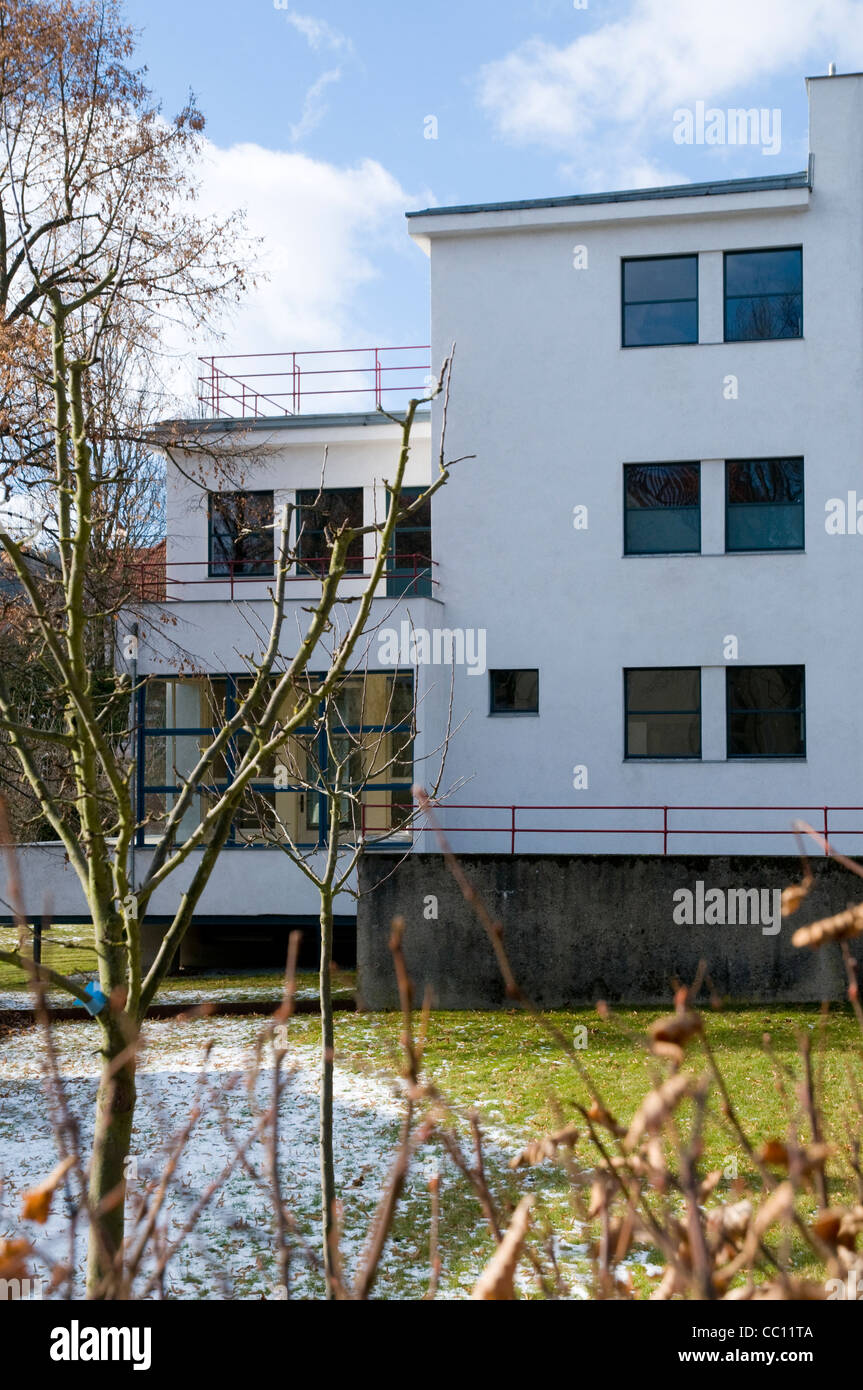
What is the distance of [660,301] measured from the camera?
65.0ft

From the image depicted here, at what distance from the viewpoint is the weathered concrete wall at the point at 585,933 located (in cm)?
1563

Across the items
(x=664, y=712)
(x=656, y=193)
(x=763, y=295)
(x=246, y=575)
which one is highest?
(x=656, y=193)

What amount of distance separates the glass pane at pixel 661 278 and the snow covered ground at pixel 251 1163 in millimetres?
12219

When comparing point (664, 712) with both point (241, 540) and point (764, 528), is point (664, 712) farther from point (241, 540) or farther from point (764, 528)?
point (241, 540)

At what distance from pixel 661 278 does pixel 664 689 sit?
246 inches

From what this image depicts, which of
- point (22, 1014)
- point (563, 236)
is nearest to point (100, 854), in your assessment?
point (22, 1014)

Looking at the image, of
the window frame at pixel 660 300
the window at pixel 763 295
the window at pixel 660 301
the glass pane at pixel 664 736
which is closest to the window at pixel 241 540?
the window frame at pixel 660 300

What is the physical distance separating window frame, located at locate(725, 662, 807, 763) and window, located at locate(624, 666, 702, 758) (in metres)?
0.41

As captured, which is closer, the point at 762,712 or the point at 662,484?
the point at 762,712

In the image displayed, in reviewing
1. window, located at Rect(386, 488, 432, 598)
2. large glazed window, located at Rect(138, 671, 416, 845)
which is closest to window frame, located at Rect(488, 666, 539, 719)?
large glazed window, located at Rect(138, 671, 416, 845)

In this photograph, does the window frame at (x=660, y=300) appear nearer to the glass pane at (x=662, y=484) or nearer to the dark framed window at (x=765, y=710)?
the glass pane at (x=662, y=484)

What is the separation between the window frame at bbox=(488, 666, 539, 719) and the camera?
776 inches

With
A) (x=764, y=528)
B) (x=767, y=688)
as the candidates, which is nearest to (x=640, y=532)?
(x=764, y=528)
